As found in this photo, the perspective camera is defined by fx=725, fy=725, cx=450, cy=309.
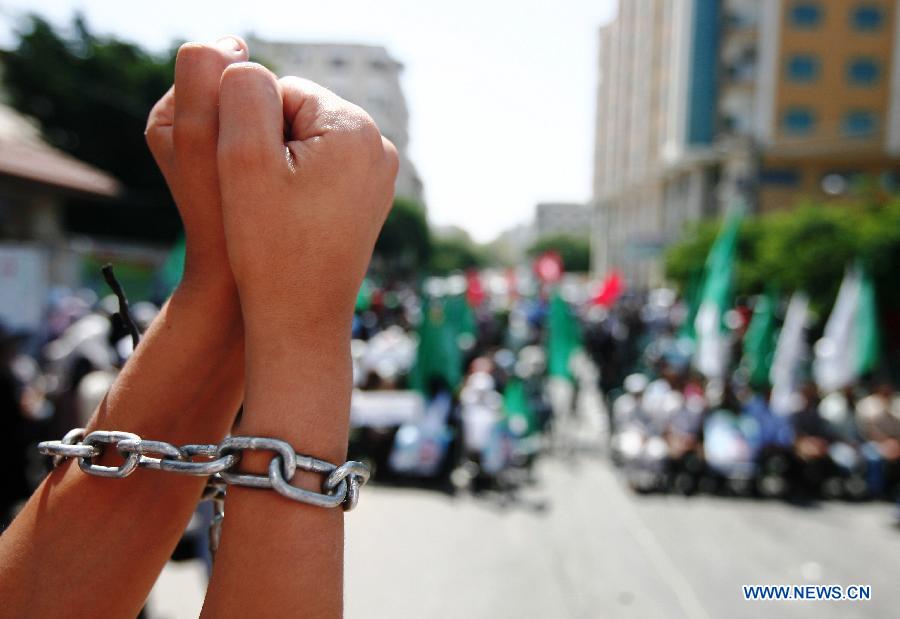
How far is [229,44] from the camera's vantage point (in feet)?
2.80

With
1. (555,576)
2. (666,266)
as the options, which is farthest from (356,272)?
(666,266)

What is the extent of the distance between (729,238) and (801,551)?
4.65 metres

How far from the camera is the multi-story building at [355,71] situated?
1.36m

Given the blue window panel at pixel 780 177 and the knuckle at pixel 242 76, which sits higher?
the blue window panel at pixel 780 177

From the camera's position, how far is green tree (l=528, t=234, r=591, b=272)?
7631 centimetres

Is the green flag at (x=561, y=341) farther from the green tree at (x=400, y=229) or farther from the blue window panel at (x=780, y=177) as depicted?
the blue window panel at (x=780, y=177)

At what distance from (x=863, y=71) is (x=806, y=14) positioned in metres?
3.82

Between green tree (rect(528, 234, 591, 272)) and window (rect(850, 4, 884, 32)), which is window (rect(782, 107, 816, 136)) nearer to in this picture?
window (rect(850, 4, 884, 32))

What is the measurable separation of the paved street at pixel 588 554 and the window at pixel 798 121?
3156cm

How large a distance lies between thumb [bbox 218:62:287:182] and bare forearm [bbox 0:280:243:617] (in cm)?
18

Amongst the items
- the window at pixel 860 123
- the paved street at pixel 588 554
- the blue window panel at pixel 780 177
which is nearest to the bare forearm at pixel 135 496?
the paved street at pixel 588 554

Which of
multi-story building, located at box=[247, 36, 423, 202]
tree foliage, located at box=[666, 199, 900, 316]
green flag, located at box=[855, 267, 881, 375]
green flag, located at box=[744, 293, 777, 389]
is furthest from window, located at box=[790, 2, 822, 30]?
multi-story building, located at box=[247, 36, 423, 202]

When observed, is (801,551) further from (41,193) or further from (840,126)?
(840,126)

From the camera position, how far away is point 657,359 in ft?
32.9
